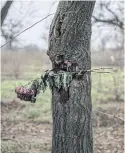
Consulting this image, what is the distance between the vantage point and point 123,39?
11.6m

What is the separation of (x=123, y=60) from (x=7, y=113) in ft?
16.7

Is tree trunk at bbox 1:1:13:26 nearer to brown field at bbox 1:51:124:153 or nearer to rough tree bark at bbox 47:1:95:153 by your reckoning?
brown field at bbox 1:51:124:153

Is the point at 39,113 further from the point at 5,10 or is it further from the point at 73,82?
the point at 73,82

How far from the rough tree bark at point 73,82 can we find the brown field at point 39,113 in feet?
1.54

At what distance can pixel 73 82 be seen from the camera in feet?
10.6

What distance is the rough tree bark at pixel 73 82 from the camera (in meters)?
3.10

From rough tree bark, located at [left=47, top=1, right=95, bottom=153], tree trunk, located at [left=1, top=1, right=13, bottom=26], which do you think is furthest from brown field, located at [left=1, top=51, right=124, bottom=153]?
tree trunk, located at [left=1, top=1, right=13, bottom=26]

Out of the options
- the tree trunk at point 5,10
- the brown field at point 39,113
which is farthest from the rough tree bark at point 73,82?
the tree trunk at point 5,10

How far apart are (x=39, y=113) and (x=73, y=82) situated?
7.40 meters

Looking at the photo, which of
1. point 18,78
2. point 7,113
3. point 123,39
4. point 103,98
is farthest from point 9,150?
point 18,78

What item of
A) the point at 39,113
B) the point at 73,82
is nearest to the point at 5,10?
the point at 39,113

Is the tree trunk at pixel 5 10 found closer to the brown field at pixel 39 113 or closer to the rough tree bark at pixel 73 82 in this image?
the brown field at pixel 39 113

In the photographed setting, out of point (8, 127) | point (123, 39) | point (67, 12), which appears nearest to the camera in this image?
point (67, 12)

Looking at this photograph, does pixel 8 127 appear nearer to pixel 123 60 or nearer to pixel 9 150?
pixel 9 150
